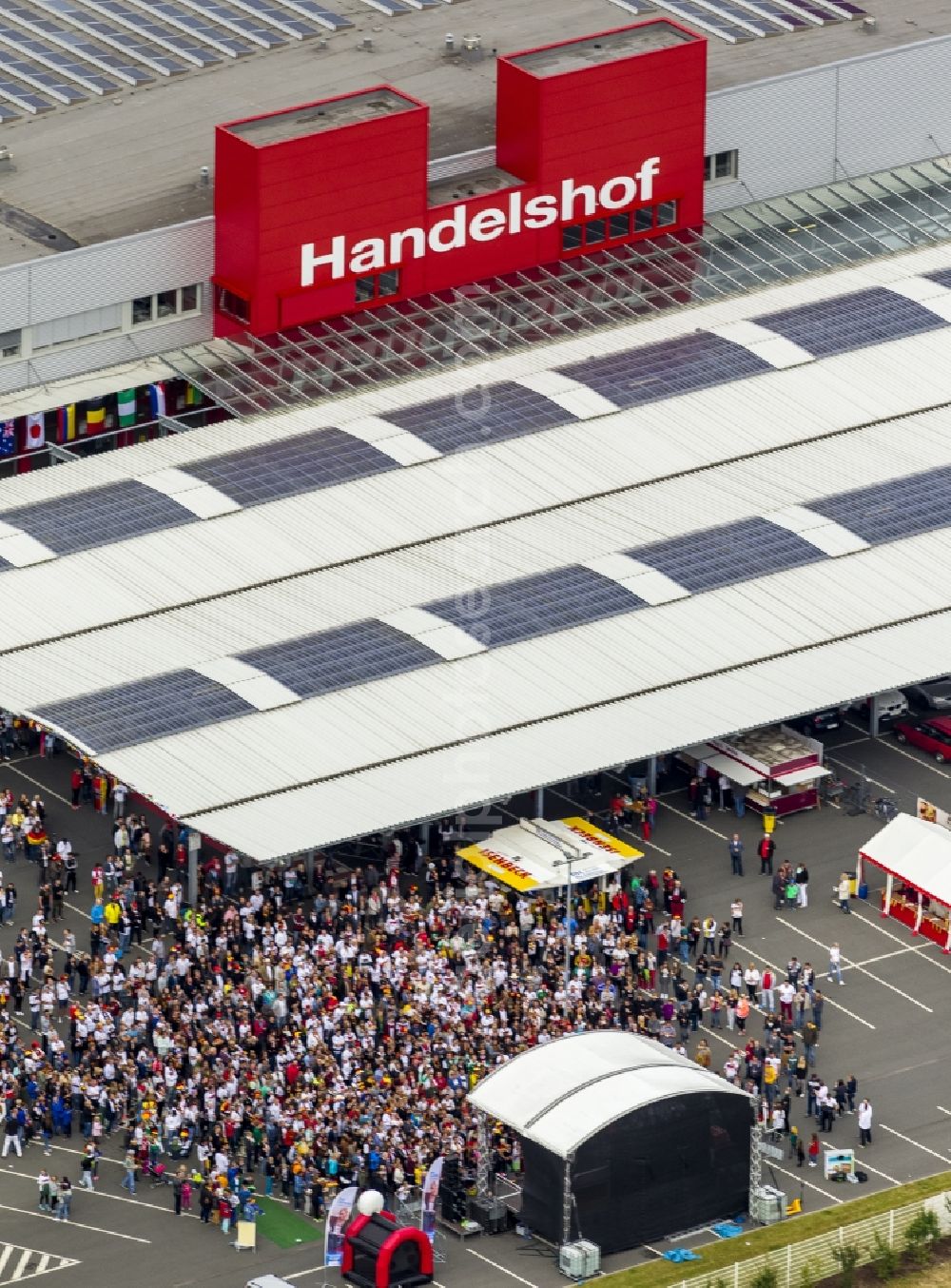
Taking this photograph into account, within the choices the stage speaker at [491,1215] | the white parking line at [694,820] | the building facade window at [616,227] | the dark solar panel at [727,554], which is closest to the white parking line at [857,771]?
the white parking line at [694,820]

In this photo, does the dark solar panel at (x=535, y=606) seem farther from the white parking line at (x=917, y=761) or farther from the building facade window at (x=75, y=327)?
the building facade window at (x=75, y=327)

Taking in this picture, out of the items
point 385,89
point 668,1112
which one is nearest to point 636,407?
point 385,89

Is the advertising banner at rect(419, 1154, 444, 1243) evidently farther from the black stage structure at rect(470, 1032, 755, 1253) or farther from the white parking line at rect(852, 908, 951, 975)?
the white parking line at rect(852, 908, 951, 975)

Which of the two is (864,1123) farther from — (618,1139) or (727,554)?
(727,554)

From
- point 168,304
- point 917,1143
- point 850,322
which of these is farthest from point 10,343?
point 917,1143

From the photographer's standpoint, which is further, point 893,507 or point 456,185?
point 456,185

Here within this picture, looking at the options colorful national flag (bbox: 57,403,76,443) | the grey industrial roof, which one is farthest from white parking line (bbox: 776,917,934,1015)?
the grey industrial roof

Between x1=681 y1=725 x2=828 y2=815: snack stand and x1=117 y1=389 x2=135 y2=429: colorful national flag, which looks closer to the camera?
x1=681 y1=725 x2=828 y2=815: snack stand

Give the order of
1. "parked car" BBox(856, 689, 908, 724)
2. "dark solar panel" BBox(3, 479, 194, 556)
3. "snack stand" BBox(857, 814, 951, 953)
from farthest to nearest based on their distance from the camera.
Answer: "parked car" BBox(856, 689, 908, 724)
"dark solar panel" BBox(3, 479, 194, 556)
"snack stand" BBox(857, 814, 951, 953)
